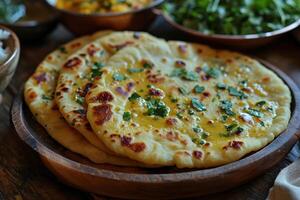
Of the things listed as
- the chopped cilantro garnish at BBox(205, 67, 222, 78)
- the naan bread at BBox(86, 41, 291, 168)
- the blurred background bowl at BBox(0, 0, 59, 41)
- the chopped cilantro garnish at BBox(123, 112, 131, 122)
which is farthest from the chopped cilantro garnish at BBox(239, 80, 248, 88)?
the blurred background bowl at BBox(0, 0, 59, 41)

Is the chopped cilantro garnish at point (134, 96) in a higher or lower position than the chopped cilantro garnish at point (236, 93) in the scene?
lower

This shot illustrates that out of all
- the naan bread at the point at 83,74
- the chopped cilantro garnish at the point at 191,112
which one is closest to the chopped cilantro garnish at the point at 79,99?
the naan bread at the point at 83,74

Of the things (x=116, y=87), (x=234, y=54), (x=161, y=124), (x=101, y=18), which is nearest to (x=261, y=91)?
(x=234, y=54)

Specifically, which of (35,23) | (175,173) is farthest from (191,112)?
(35,23)

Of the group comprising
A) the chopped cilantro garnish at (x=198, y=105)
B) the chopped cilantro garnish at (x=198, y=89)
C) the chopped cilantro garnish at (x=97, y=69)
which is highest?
the chopped cilantro garnish at (x=198, y=105)

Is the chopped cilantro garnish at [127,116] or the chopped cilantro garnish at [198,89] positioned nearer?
the chopped cilantro garnish at [127,116]

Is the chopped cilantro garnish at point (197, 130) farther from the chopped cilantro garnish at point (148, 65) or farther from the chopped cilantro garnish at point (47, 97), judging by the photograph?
the chopped cilantro garnish at point (47, 97)
